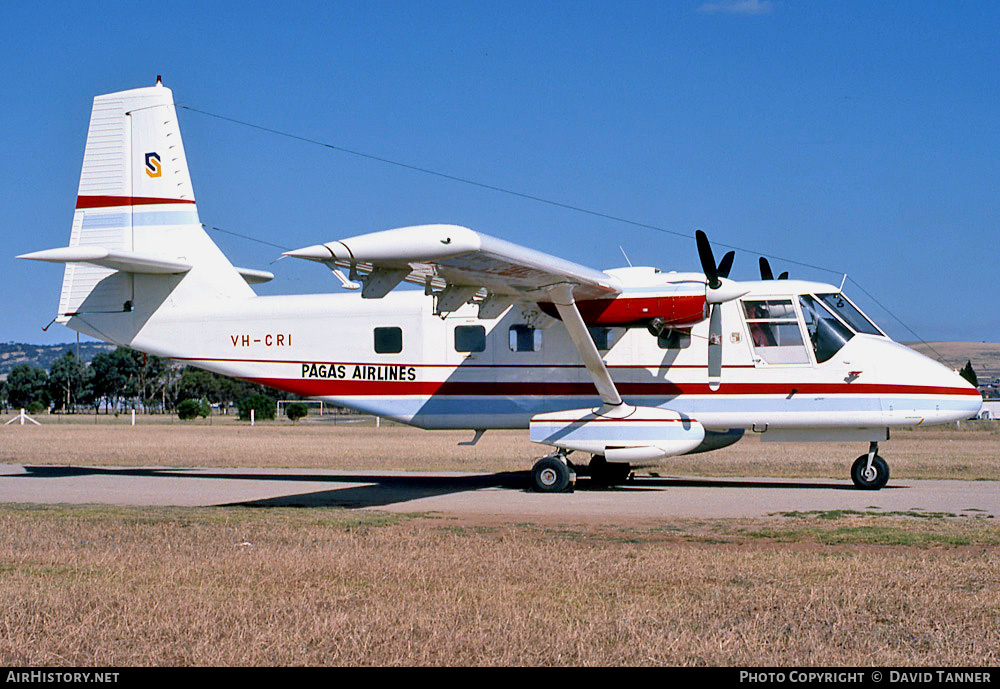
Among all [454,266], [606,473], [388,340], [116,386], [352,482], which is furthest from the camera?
[116,386]

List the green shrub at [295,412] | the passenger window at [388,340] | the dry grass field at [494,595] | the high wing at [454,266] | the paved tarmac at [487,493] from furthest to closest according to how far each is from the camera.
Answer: the green shrub at [295,412]
the passenger window at [388,340]
the paved tarmac at [487,493]
the high wing at [454,266]
the dry grass field at [494,595]

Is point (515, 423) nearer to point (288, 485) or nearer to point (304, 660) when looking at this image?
point (288, 485)

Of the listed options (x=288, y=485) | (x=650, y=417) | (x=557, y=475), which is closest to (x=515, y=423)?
(x=557, y=475)

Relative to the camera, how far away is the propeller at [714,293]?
17172mm

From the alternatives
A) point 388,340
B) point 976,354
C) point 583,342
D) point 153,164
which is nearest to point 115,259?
point 153,164

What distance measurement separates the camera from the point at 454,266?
1415cm

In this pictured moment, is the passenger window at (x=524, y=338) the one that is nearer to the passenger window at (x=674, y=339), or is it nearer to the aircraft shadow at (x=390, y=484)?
the passenger window at (x=674, y=339)

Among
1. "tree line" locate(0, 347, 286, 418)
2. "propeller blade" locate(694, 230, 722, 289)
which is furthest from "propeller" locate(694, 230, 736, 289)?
"tree line" locate(0, 347, 286, 418)

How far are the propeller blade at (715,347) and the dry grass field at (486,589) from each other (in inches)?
177

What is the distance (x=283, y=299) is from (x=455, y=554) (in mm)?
11506

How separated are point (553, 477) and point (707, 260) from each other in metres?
4.82

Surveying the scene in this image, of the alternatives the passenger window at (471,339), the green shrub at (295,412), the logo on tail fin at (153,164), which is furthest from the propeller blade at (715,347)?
the green shrub at (295,412)

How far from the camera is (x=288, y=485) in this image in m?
19.4

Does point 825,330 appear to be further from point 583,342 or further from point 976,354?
point 976,354
